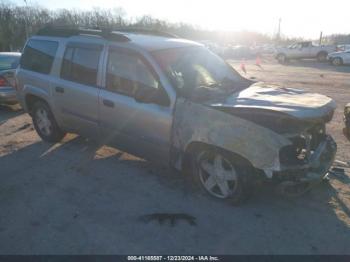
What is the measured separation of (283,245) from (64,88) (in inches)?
154

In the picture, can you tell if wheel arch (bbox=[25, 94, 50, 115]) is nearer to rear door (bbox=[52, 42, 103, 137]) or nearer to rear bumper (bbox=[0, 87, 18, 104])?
rear door (bbox=[52, 42, 103, 137])

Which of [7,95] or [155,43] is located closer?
[155,43]

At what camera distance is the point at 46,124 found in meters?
6.27

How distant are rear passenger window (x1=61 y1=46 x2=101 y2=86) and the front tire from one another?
1.99 meters

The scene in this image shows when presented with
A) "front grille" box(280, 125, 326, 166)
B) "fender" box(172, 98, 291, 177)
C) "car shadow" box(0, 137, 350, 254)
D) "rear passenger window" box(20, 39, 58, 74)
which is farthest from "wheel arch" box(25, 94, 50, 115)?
"front grille" box(280, 125, 326, 166)

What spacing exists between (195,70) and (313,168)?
197 cm

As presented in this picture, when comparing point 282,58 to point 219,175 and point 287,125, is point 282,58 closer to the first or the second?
point 287,125

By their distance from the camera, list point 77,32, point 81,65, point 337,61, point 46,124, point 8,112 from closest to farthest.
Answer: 1. point 81,65
2. point 77,32
3. point 46,124
4. point 8,112
5. point 337,61

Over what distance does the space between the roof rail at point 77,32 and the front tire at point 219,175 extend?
198 centimetres

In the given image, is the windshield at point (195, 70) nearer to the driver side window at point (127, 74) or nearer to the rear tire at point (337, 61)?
the driver side window at point (127, 74)

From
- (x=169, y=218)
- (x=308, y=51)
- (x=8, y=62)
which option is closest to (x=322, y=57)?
(x=308, y=51)

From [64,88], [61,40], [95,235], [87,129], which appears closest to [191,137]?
[95,235]

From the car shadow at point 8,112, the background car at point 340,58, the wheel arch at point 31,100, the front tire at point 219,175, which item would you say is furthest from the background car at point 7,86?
the background car at point 340,58

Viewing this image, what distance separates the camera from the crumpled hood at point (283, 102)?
3.75 meters
